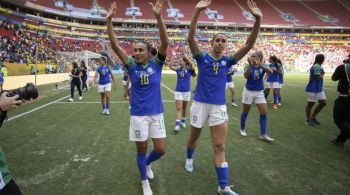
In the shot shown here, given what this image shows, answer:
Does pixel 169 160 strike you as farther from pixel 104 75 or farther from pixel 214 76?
pixel 104 75

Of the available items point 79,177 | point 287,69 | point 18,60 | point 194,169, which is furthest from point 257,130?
point 287,69

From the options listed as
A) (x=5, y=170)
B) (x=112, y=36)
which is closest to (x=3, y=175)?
(x=5, y=170)

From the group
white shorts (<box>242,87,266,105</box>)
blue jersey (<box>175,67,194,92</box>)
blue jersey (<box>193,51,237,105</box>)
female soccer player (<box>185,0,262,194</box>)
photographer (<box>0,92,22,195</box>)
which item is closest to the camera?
photographer (<box>0,92,22,195</box>)

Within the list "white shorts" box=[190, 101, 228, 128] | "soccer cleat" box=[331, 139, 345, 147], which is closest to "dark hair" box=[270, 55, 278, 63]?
"soccer cleat" box=[331, 139, 345, 147]

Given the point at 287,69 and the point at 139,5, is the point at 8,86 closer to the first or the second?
the point at 287,69

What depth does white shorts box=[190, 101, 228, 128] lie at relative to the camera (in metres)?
4.36

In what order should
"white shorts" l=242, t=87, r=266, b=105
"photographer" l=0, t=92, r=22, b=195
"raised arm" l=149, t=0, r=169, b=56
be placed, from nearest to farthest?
"photographer" l=0, t=92, r=22, b=195 → "raised arm" l=149, t=0, r=169, b=56 → "white shorts" l=242, t=87, r=266, b=105

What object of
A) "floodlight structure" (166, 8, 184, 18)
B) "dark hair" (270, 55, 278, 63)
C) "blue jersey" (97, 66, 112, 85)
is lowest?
"blue jersey" (97, 66, 112, 85)

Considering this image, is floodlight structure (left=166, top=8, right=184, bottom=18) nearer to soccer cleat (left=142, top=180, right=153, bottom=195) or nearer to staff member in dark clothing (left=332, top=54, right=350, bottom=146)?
staff member in dark clothing (left=332, top=54, right=350, bottom=146)

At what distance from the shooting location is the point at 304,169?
5.30 metres

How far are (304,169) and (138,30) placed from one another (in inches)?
2597

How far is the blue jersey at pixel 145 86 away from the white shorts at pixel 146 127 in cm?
8

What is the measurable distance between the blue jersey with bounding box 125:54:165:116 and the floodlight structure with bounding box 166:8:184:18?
6797cm

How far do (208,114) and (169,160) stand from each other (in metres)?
1.82
